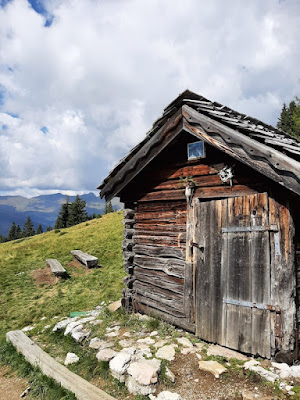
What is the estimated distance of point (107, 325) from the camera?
21.8ft

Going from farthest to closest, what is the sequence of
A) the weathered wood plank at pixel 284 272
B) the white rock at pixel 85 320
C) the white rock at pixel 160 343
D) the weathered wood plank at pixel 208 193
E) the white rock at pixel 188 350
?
1. the white rock at pixel 85 320
2. the white rock at pixel 160 343
3. the weathered wood plank at pixel 208 193
4. the white rock at pixel 188 350
5. the weathered wood plank at pixel 284 272

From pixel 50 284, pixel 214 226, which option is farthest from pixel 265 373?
pixel 50 284

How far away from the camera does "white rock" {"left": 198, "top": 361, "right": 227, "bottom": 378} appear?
4294 mm

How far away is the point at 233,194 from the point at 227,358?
2955 millimetres

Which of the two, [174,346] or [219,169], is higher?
[219,169]

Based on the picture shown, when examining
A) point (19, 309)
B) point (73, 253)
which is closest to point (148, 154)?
point (19, 309)

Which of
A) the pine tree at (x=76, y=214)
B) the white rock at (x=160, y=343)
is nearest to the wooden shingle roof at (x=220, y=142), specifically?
the white rock at (x=160, y=343)

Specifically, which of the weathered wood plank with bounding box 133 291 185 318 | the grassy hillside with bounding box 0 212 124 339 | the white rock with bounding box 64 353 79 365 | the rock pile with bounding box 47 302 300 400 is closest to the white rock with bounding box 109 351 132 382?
the rock pile with bounding box 47 302 300 400

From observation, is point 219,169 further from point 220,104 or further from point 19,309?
point 19,309

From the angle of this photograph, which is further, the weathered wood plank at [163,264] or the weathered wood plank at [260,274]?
the weathered wood plank at [163,264]

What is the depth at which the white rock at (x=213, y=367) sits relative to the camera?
14.1 ft

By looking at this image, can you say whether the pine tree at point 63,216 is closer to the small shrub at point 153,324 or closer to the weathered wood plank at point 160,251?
the weathered wood plank at point 160,251

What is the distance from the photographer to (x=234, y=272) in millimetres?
5109

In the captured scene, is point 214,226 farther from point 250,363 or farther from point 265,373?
point 265,373
